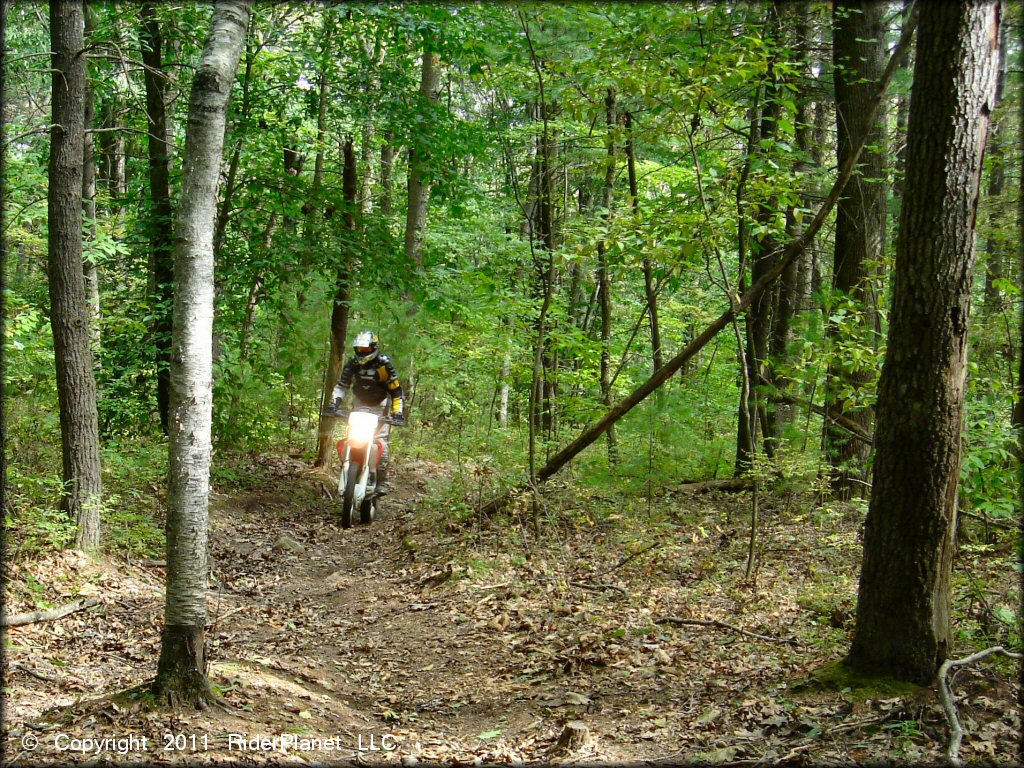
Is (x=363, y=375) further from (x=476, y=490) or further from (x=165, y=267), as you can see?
(x=165, y=267)

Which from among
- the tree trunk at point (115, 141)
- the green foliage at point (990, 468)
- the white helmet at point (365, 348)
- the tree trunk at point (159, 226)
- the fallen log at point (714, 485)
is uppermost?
the tree trunk at point (115, 141)

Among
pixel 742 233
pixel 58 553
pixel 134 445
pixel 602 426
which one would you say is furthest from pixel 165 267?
pixel 742 233

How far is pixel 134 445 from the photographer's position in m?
10.6

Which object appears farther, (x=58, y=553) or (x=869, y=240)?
(x=869, y=240)

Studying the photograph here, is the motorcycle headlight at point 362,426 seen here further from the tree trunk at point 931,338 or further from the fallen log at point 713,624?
the tree trunk at point 931,338

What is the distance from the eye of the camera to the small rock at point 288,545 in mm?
9234

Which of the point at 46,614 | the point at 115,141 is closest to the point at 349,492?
the point at 46,614

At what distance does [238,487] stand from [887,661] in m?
9.51

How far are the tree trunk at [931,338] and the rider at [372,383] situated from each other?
7.28 metres

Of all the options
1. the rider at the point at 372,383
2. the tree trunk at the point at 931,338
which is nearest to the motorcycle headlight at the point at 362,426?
the rider at the point at 372,383

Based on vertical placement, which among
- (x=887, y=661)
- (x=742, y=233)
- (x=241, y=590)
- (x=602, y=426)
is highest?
(x=742, y=233)

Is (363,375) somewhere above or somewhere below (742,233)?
below

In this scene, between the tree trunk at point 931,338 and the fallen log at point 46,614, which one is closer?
the tree trunk at point 931,338


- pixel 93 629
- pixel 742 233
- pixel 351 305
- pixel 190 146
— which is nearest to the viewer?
pixel 190 146
